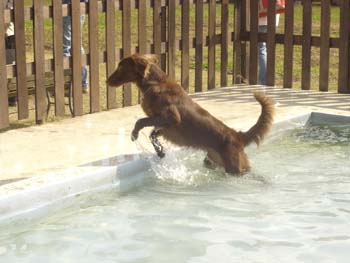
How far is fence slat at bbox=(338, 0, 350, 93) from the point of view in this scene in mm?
11008

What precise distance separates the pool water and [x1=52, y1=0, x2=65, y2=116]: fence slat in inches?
83.9

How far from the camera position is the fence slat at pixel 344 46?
1101 cm

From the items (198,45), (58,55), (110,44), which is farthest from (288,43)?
(58,55)

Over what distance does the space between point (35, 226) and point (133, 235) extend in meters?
0.72

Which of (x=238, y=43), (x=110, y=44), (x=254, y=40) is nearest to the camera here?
(x=110, y=44)

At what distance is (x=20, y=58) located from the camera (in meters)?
8.70

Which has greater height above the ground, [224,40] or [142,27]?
[142,27]

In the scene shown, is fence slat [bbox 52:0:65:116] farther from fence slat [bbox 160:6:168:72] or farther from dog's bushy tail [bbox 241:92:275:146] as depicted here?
dog's bushy tail [bbox 241:92:275:146]

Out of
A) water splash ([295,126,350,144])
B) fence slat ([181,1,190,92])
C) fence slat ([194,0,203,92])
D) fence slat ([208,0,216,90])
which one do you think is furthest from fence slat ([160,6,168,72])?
water splash ([295,126,350,144])

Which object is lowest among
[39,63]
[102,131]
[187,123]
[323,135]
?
[323,135]

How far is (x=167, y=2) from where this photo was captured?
10633 mm

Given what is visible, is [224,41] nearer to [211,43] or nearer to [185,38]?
[211,43]

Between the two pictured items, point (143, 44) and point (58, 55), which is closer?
point (58, 55)

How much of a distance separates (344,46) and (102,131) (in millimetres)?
4044
